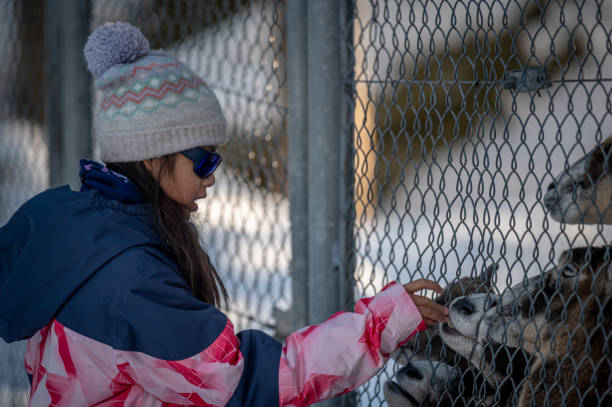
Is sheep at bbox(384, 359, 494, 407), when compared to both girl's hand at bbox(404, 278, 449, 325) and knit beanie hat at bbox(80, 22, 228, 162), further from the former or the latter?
knit beanie hat at bbox(80, 22, 228, 162)

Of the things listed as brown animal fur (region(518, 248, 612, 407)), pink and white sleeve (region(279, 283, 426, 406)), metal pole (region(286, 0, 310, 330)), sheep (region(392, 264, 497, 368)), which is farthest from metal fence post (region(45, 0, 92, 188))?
brown animal fur (region(518, 248, 612, 407))

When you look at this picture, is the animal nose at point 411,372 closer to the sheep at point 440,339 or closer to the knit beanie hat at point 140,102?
the sheep at point 440,339

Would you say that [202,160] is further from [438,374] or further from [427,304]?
[438,374]

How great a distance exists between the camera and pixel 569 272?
1750 mm

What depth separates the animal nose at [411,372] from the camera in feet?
6.79

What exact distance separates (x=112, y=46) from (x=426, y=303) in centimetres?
107

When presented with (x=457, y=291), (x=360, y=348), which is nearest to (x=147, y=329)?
(x=360, y=348)

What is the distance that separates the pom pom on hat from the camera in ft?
6.00

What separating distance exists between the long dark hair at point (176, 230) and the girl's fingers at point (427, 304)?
56cm

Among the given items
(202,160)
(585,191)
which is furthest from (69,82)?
(585,191)

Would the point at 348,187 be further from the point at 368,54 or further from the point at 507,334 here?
the point at 507,334

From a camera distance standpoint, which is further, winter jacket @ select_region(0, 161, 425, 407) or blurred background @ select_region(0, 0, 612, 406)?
blurred background @ select_region(0, 0, 612, 406)

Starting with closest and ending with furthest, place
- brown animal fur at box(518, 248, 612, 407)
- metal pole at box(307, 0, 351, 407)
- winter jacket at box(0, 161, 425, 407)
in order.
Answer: winter jacket at box(0, 161, 425, 407) < brown animal fur at box(518, 248, 612, 407) < metal pole at box(307, 0, 351, 407)

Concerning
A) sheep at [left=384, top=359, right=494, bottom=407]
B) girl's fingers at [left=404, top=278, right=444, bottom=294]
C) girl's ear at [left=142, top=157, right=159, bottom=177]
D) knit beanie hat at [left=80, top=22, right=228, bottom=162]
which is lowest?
sheep at [left=384, top=359, right=494, bottom=407]
